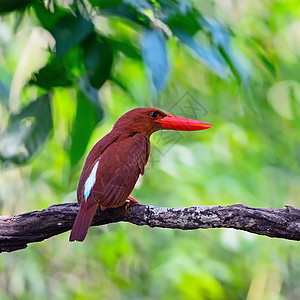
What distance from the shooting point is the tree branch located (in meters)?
1.28

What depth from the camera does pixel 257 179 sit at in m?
3.44

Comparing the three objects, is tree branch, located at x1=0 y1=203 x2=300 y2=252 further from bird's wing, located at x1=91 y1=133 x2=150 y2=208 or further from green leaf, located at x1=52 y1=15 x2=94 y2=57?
green leaf, located at x1=52 y1=15 x2=94 y2=57

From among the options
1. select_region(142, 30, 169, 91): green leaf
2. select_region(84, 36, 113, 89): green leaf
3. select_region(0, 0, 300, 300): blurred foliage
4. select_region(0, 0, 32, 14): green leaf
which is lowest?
select_region(0, 0, 300, 300): blurred foliage

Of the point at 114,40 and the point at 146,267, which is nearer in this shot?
the point at 114,40

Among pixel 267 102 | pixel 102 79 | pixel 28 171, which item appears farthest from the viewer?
pixel 267 102

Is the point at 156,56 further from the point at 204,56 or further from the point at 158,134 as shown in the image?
the point at 158,134

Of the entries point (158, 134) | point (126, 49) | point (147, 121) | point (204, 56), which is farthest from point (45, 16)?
point (158, 134)


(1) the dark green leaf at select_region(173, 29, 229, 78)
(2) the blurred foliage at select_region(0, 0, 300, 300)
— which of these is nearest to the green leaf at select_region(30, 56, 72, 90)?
(2) the blurred foliage at select_region(0, 0, 300, 300)

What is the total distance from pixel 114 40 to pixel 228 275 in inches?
92.2

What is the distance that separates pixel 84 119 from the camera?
4.12 feet

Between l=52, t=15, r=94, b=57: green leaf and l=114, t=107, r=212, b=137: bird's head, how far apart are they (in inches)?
20.2

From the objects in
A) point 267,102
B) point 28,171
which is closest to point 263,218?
point 28,171

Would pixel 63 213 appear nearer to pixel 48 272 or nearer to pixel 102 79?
pixel 102 79

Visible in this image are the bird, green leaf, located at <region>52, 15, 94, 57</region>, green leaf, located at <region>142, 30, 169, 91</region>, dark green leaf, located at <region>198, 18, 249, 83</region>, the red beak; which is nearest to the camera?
green leaf, located at <region>142, 30, 169, 91</region>
